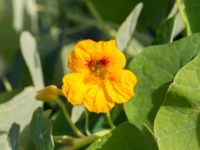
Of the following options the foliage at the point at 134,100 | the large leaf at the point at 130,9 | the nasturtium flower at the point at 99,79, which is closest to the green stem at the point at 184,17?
the foliage at the point at 134,100

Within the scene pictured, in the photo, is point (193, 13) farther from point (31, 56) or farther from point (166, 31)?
point (31, 56)

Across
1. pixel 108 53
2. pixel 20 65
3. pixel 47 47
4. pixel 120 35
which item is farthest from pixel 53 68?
pixel 108 53

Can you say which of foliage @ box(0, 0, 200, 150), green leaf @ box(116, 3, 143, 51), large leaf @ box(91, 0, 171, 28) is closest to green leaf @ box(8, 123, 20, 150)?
foliage @ box(0, 0, 200, 150)

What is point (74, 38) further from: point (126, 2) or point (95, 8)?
point (126, 2)

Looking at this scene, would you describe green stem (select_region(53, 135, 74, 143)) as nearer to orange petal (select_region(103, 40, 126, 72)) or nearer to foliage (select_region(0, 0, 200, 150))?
foliage (select_region(0, 0, 200, 150))

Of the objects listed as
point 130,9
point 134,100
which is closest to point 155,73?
point 134,100

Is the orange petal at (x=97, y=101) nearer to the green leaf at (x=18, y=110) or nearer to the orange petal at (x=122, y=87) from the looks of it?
the orange petal at (x=122, y=87)

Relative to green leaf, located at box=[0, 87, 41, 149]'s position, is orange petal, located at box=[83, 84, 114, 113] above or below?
above
